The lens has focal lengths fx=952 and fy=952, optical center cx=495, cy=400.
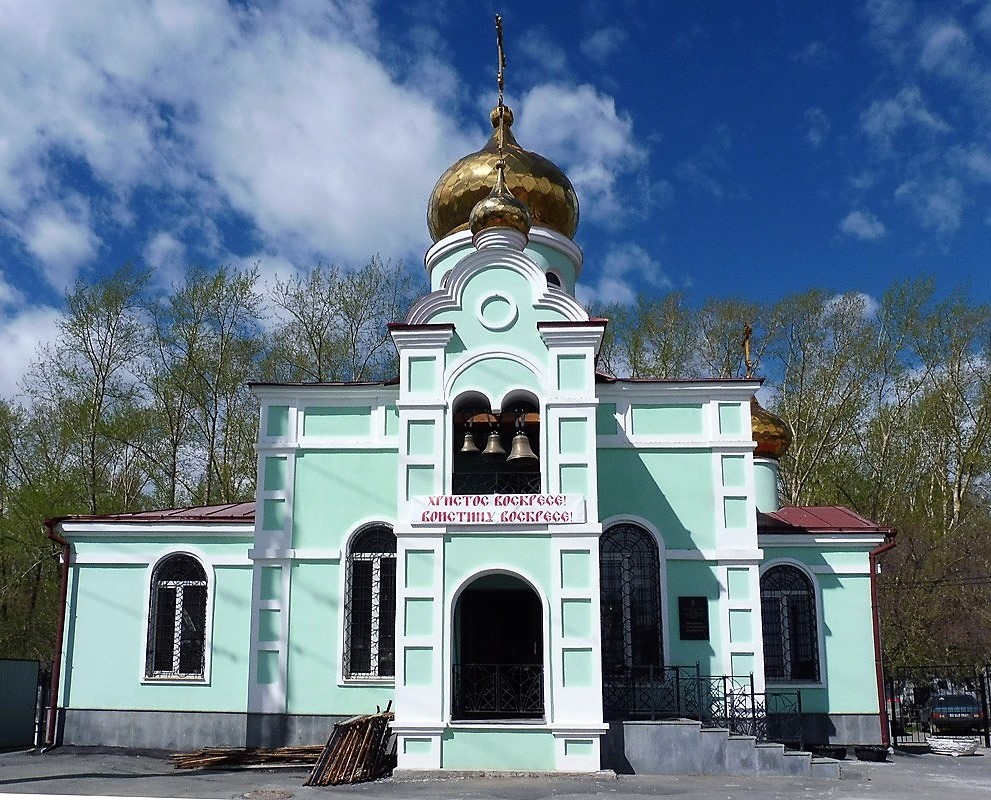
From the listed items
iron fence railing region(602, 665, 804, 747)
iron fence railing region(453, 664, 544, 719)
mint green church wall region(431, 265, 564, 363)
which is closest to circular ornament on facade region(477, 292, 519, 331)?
mint green church wall region(431, 265, 564, 363)

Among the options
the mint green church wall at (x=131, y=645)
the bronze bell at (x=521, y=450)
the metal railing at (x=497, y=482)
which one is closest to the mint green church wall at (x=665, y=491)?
the metal railing at (x=497, y=482)

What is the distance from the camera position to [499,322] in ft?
42.1

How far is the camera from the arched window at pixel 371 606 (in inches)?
519

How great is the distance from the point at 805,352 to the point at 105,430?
741 inches

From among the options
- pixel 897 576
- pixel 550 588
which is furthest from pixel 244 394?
pixel 897 576

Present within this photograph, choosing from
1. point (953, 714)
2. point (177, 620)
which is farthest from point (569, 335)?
point (953, 714)

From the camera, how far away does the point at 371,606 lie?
13305 mm

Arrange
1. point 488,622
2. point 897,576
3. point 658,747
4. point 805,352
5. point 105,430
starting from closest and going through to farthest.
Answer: point 658,747
point 488,622
point 105,430
point 897,576
point 805,352

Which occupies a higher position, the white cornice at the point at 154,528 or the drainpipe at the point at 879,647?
the white cornice at the point at 154,528

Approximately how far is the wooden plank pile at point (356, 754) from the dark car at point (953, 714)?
1309cm

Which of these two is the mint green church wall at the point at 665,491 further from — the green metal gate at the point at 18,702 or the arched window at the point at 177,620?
the green metal gate at the point at 18,702

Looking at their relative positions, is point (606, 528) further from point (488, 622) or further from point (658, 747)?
point (658, 747)

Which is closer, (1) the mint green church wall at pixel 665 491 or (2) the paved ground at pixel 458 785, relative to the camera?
(2) the paved ground at pixel 458 785

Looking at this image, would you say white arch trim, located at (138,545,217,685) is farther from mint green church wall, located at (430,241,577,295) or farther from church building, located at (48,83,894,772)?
mint green church wall, located at (430,241,577,295)
